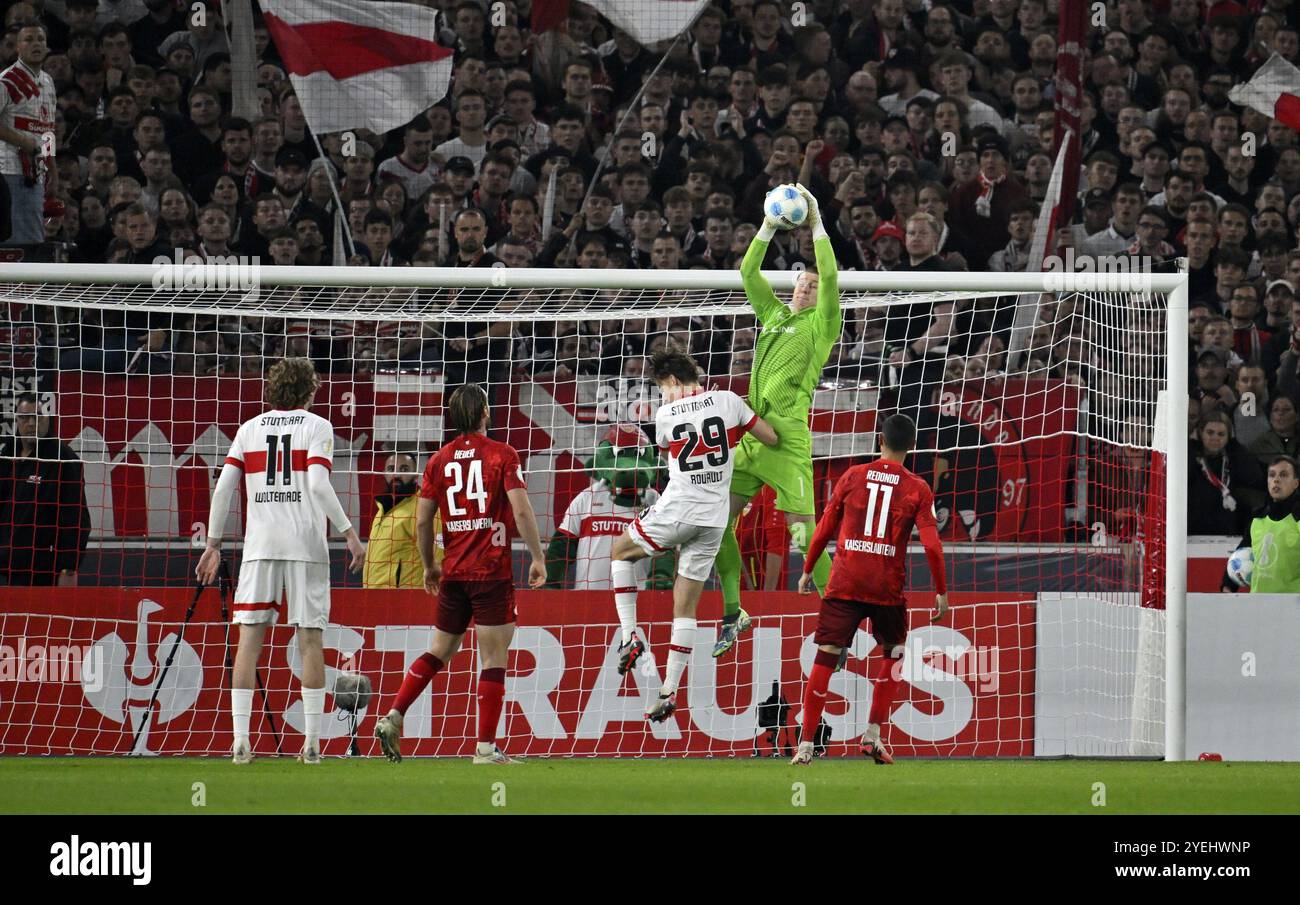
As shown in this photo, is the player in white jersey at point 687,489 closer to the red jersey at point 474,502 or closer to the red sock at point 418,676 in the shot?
the red jersey at point 474,502

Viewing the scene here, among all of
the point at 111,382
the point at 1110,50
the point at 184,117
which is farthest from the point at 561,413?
the point at 1110,50

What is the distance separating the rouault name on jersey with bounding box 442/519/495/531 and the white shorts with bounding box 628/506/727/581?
3.22ft

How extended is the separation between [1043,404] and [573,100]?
227 inches

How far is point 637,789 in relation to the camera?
687 centimetres

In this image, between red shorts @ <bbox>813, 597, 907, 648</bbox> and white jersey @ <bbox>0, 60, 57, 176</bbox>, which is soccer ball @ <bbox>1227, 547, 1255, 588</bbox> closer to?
red shorts @ <bbox>813, 597, 907, 648</bbox>

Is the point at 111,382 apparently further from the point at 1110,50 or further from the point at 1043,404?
the point at 1110,50

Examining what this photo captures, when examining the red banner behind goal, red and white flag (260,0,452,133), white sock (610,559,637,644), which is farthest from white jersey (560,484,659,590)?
red and white flag (260,0,452,133)

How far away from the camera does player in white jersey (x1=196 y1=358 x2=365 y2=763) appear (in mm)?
8453

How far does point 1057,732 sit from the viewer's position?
10320mm

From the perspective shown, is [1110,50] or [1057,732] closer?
[1057,732]

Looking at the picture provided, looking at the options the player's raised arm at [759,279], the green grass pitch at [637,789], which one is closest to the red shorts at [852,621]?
the green grass pitch at [637,789]

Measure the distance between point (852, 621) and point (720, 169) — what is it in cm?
666

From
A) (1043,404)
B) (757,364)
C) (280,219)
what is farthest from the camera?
(280,219)

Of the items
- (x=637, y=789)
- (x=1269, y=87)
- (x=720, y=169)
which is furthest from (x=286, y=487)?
(x=1269, y=87)
